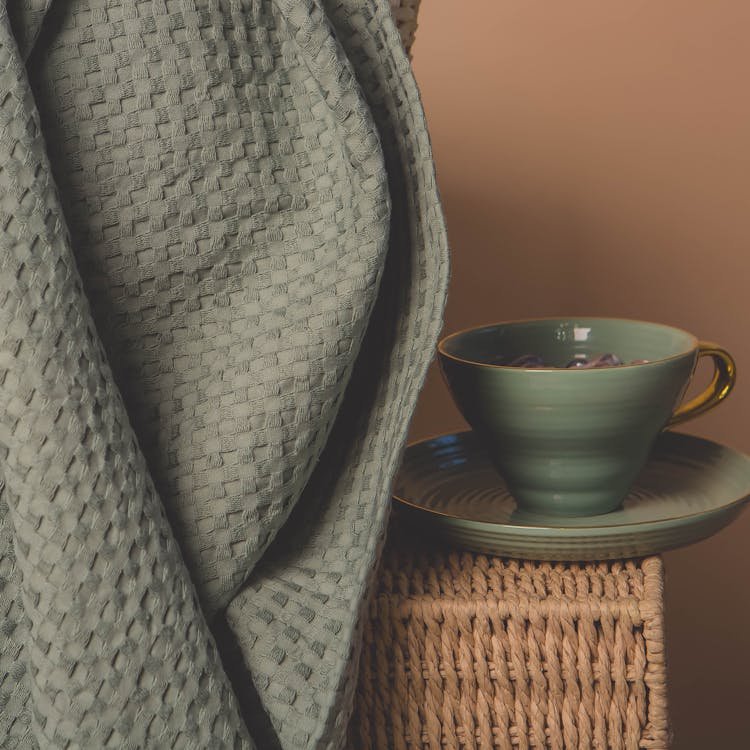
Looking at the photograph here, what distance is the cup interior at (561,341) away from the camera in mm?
571

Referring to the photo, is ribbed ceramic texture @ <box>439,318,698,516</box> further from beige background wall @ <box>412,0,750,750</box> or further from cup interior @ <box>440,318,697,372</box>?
beige background wall @ <box>412,0,750,750</box>

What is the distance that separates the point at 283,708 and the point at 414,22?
1.22ft

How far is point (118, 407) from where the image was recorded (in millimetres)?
395

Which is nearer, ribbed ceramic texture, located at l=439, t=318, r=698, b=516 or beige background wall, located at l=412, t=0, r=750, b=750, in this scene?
ribbed ceramic texture, located at l=439, t=318, r=698, b=516

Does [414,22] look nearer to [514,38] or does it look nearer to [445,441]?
[445,441]

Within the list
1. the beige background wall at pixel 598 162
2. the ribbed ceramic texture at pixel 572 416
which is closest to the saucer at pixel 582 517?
A: the ribbed ceramic texture at pixel 572 416

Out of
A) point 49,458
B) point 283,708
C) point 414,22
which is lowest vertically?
point 283,708

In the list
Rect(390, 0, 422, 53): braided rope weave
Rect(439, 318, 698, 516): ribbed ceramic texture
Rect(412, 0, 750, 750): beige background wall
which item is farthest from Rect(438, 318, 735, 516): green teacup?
Rect(412, 0, 750, 750): beige background wall

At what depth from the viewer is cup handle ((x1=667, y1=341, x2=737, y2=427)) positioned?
0.57m

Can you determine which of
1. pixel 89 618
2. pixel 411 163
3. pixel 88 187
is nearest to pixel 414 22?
pixel 411 163

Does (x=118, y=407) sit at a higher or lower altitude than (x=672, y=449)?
higher

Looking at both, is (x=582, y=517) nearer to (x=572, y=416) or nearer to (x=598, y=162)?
(x=572, y=416)

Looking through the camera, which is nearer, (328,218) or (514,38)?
(328,218)

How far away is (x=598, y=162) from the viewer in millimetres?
993
